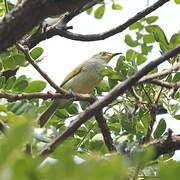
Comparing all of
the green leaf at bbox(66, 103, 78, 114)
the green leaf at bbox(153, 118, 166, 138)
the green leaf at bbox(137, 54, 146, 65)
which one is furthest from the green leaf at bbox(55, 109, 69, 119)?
the green leaf at bbox(153, 118, 166, 138)

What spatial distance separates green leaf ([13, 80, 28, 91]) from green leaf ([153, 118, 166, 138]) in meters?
0.71

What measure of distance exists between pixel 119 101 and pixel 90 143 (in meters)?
0.32

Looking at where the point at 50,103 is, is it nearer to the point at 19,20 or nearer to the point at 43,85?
the point at 43,85

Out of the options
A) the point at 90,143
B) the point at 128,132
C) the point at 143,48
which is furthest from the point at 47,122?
the point at 143,48

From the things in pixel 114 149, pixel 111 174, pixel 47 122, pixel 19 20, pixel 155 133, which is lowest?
pixel 155 133

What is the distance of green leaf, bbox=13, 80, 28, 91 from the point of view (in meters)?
2.36

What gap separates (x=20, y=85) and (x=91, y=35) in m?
0.89

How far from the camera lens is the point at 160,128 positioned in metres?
2.48

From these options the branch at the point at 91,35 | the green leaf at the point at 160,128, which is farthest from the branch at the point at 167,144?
the branch at the point at 91,35

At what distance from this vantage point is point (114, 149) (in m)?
2.13

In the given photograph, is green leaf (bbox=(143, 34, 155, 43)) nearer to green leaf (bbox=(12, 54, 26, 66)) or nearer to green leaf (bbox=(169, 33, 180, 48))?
green leaf (bbox=(169, 33, 180, 48))

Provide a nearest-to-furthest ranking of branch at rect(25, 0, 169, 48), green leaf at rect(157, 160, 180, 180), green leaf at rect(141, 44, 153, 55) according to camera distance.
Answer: green leaf at rect(157, 160, 180, 180) < branch at rect(25, 0, 169, 48) < green leaf at rect(141, 44, 153, 55)

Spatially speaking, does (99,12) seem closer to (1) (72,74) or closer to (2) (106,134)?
(1) (72,74)

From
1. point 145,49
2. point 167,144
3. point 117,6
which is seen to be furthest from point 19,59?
point 117,6
